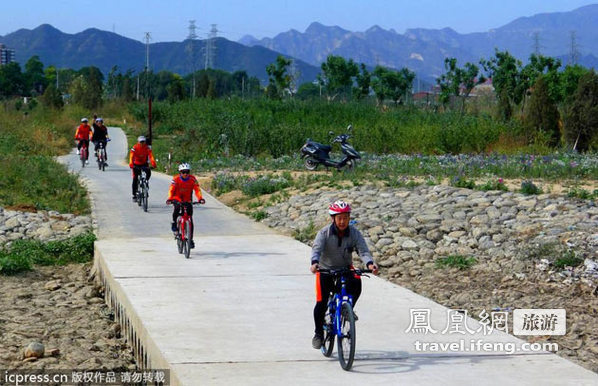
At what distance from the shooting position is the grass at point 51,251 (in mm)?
15187

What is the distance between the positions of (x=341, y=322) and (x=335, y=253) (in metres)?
0.64

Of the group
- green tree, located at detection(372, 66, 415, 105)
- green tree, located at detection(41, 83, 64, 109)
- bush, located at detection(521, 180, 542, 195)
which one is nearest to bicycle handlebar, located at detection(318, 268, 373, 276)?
bush, located at detection(521, 180, 542, 195)

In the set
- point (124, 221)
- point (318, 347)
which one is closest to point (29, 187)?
point (124, 221)

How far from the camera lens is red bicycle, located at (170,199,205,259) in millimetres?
13883

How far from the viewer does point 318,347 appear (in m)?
8.33

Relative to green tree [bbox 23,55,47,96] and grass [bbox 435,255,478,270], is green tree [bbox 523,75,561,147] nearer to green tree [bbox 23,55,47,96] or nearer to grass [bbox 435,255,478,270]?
grass [bbox 435,255,478,270]

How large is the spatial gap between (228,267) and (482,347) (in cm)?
524

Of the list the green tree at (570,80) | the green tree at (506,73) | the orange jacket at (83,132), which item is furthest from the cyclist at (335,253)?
the green tree at (506,73)

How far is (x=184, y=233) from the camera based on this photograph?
14.0 m

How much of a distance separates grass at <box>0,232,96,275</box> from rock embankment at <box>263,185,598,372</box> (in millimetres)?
3743

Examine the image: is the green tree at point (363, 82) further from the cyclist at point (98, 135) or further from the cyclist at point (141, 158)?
the cyclist at point (141, 158)

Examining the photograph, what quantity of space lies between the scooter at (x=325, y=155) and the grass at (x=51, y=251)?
30.4ft

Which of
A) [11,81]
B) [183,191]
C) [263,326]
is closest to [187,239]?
[183,191]

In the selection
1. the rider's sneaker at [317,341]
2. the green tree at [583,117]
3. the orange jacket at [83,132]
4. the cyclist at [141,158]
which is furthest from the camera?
the green tree at [583,117]
